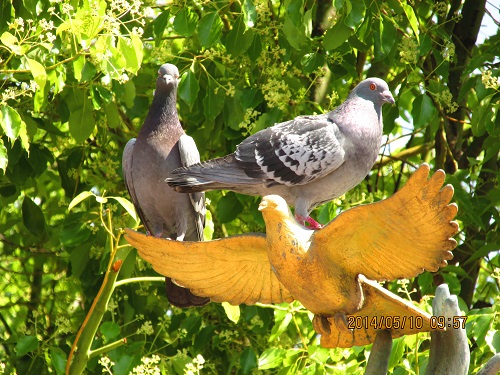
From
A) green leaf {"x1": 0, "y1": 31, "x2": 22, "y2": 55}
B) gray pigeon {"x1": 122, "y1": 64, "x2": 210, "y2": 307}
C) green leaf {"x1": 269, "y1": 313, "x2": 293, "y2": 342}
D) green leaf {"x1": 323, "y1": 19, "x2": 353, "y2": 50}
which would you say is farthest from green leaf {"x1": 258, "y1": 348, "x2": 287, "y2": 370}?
green leaf {"x1": 0, "y1": 31, "x2": 22, "y2": 55}

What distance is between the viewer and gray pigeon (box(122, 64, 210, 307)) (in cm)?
378

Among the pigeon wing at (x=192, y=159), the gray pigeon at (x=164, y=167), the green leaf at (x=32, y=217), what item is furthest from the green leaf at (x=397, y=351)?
the green leaf at (x=32, y=217)

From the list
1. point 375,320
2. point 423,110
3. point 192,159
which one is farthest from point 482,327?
point 192,159

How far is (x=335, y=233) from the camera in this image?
3004 mm

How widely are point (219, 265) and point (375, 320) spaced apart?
68 cm

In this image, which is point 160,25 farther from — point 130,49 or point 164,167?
point 164,167

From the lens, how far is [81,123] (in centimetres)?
492

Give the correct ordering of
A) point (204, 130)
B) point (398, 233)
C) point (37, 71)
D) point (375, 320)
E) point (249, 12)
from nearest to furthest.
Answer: point (398, 233) < point (375, 320) < point (37, 71) < point (249, 12) < point (204, 130)

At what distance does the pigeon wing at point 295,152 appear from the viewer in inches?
135

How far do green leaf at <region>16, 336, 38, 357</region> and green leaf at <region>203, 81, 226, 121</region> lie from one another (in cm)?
166

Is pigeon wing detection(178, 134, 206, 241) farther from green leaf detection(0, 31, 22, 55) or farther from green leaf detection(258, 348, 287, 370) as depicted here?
green leaf detection(258, 348, 287, 370)

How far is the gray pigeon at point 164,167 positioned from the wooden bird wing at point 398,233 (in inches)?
37.9

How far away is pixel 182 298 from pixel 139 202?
493 mm

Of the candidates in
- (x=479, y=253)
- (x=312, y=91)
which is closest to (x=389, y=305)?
(x=479, y=253)
